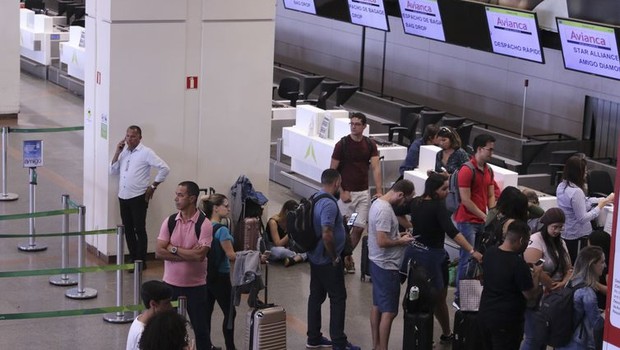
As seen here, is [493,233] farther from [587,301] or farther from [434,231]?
[587,301]

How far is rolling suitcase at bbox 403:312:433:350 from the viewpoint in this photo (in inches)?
358

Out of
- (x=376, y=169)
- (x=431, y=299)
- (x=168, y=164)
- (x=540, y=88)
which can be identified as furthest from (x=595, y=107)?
(x=431, y=299)

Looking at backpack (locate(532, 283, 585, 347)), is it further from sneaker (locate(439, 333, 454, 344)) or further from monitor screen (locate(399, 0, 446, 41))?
monitor screen (locate(399, 0, 446, 41))

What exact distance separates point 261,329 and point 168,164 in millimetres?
3653

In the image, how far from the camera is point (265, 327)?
8.87 meters

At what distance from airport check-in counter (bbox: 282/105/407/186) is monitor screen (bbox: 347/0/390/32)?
4872 millimetres

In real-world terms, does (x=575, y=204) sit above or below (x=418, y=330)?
above

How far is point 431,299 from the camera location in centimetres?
912

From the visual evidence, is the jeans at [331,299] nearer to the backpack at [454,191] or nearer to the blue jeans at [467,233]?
the blue jeans at [467,233]

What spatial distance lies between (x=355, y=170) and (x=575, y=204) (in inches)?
90.4

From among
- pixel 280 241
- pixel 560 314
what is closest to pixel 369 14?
pixel 280 241

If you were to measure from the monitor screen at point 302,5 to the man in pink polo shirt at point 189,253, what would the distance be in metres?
13.7

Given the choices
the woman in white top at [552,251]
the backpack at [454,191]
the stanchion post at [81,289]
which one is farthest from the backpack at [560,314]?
the stanchion post at [81,289]

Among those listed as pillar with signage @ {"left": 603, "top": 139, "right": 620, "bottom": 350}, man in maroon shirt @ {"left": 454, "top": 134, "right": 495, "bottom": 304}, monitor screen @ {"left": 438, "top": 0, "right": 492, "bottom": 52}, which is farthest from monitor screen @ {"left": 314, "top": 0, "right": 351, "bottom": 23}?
pillar with signage @ {"left": 603, "top": 139, "right": 620, "bottom": 350}
